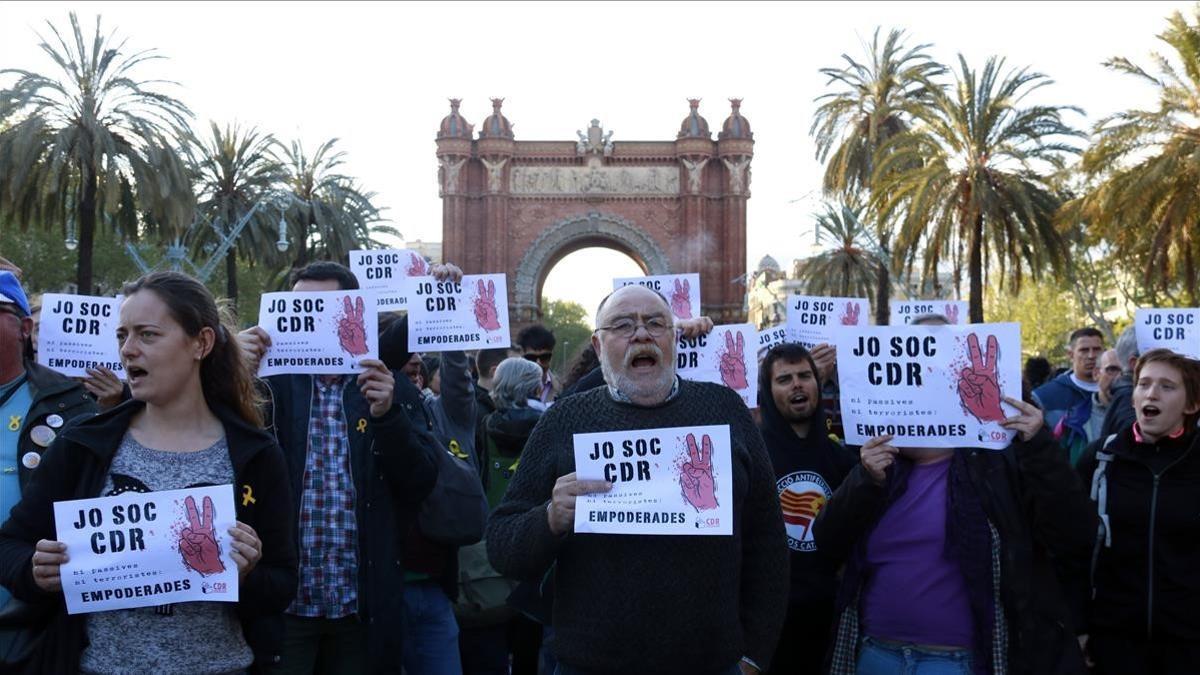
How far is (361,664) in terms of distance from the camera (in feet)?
15.7

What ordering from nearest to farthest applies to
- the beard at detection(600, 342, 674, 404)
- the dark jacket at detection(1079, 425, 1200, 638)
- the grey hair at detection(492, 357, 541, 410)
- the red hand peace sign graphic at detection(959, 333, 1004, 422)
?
the beard at detection(600, 342, 674, 404) < the red hand peace sign graphic at detection(959, 333, 1004, 422) < the dark jacket at detection(1079, 425, 1200, 638) < the grey hair at detection(492, 357, 541, 410)

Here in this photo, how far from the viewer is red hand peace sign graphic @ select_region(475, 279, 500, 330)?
261 inches

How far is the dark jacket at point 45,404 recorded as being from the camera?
433 centimetres

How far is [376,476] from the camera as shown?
4875 millimetres

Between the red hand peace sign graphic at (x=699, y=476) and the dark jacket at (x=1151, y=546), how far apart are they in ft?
7.58

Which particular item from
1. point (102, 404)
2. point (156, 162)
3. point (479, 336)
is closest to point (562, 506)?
point (102, 404)

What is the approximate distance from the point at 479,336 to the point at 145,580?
3.24m

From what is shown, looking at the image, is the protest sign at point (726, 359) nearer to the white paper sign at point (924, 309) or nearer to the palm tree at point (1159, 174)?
the white paper sign at point (924, 309)

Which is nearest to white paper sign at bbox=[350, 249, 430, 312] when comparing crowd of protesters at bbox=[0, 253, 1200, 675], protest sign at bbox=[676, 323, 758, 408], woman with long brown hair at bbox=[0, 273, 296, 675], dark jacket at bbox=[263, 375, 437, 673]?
crowd of protesters at bbox=[0, 253, 1200, 675]

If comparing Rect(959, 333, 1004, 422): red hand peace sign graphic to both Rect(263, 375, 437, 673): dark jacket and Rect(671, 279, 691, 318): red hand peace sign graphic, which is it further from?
Rect(671, 279, 691, 318): red hand peace sign graphic

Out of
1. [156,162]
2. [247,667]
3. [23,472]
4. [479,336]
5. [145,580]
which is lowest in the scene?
[247,667]

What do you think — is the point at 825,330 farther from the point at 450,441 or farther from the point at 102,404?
the point at 102,404

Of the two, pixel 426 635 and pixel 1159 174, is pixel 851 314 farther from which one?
pixel 1159 174

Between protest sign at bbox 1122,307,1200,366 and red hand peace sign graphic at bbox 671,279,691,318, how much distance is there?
3.04 m
